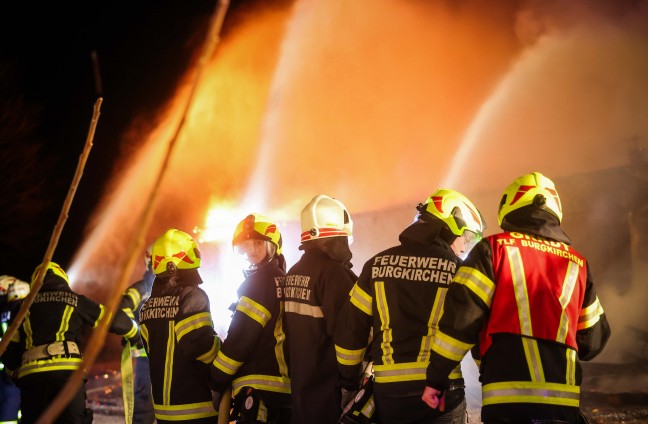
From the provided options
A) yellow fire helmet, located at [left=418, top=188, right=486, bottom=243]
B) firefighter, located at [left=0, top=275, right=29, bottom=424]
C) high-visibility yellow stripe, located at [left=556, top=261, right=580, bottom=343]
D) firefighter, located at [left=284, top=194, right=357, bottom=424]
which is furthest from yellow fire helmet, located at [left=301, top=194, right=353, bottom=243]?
firefighter, located at [left=0, top=275, right=29, bottom=424]

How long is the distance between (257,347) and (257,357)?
0.24 ft

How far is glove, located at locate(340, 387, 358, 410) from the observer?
447cm

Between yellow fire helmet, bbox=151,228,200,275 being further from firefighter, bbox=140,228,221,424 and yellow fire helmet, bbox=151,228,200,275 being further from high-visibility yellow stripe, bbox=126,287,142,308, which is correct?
high-visibility yellow stripe, bbox=126,287,142,308

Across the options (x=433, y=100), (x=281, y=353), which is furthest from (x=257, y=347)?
(x=433, y=100)

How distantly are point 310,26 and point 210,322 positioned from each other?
13325 mm

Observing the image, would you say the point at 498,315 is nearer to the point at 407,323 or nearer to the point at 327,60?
the point at 407,323

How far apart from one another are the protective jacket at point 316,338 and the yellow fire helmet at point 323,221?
27cm

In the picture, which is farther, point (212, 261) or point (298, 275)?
point (212, 261)

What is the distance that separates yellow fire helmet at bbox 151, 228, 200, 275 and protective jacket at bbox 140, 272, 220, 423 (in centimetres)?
23

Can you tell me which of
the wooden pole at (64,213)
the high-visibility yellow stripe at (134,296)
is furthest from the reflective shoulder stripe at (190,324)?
the wooden pole at (64,213)

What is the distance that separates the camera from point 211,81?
718 inches

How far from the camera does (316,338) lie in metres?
4.50

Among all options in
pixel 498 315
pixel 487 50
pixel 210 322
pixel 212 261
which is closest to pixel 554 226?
pixel 498 315

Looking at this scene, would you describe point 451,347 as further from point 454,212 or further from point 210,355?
point 210,355
